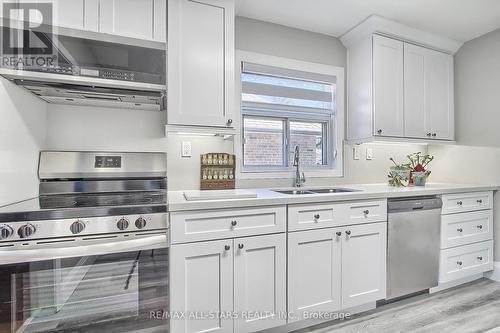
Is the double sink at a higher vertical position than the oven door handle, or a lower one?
higher

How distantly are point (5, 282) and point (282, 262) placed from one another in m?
1.41

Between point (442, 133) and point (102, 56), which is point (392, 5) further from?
point (102, 56)

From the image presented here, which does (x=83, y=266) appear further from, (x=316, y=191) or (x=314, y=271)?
(x=316, y=191)

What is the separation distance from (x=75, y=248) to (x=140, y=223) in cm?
30

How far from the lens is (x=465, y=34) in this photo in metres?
2.63

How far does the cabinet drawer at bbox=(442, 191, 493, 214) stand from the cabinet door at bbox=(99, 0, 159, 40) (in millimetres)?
2674

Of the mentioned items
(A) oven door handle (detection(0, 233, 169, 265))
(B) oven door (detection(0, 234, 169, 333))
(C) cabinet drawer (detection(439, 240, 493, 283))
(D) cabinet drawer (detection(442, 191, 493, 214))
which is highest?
(D) cabinet drawer (detection(442, 191, 493, 214))

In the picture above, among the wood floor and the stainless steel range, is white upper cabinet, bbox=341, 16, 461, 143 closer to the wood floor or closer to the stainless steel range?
the wood floor

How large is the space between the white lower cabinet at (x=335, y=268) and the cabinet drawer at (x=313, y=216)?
0.05 metres

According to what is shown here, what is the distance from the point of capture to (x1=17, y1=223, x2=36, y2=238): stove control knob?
3.92 ft

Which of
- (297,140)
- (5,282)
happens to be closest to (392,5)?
(297,140)

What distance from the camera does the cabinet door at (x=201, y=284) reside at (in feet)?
4.83

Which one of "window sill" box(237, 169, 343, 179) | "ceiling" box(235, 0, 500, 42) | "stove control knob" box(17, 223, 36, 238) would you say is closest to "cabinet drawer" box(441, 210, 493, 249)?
"window sill" box(237, 169, 343, 179)

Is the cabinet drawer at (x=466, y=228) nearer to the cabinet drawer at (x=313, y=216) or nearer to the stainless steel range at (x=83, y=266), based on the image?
the cabinet drawer at (x=313, y=216)
